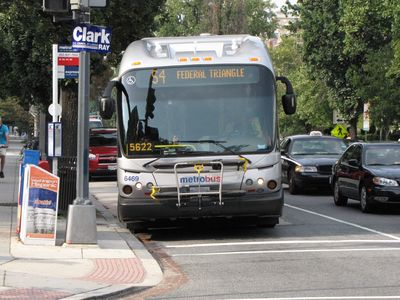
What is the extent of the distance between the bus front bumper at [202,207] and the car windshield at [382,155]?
590 cm

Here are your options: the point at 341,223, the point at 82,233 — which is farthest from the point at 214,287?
the point at 341,223

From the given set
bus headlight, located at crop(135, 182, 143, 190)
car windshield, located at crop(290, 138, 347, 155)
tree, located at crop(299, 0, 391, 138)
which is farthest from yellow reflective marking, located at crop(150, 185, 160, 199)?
tree, located at crop(299, 0, 391, 138)

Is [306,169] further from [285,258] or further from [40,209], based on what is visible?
[40,209]

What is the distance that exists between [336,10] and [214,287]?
1839 inches

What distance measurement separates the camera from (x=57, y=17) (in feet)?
43.2

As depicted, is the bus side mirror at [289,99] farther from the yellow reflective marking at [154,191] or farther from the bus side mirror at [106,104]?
the bus side mirror at [106,104]

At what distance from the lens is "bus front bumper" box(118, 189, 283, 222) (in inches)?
525

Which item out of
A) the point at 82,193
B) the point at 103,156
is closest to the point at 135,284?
the point at 82,193

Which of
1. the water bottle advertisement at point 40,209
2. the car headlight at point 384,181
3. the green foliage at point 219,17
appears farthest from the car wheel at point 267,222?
the green foliage at point 219,17

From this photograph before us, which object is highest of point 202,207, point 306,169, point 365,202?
point 202,207

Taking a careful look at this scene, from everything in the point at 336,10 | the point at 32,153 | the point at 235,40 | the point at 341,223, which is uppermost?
the point at 336,10

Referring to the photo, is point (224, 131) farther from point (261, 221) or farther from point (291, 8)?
point (291, 8)

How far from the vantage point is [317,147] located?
81.6 feet

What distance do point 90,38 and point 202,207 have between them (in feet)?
10.8
